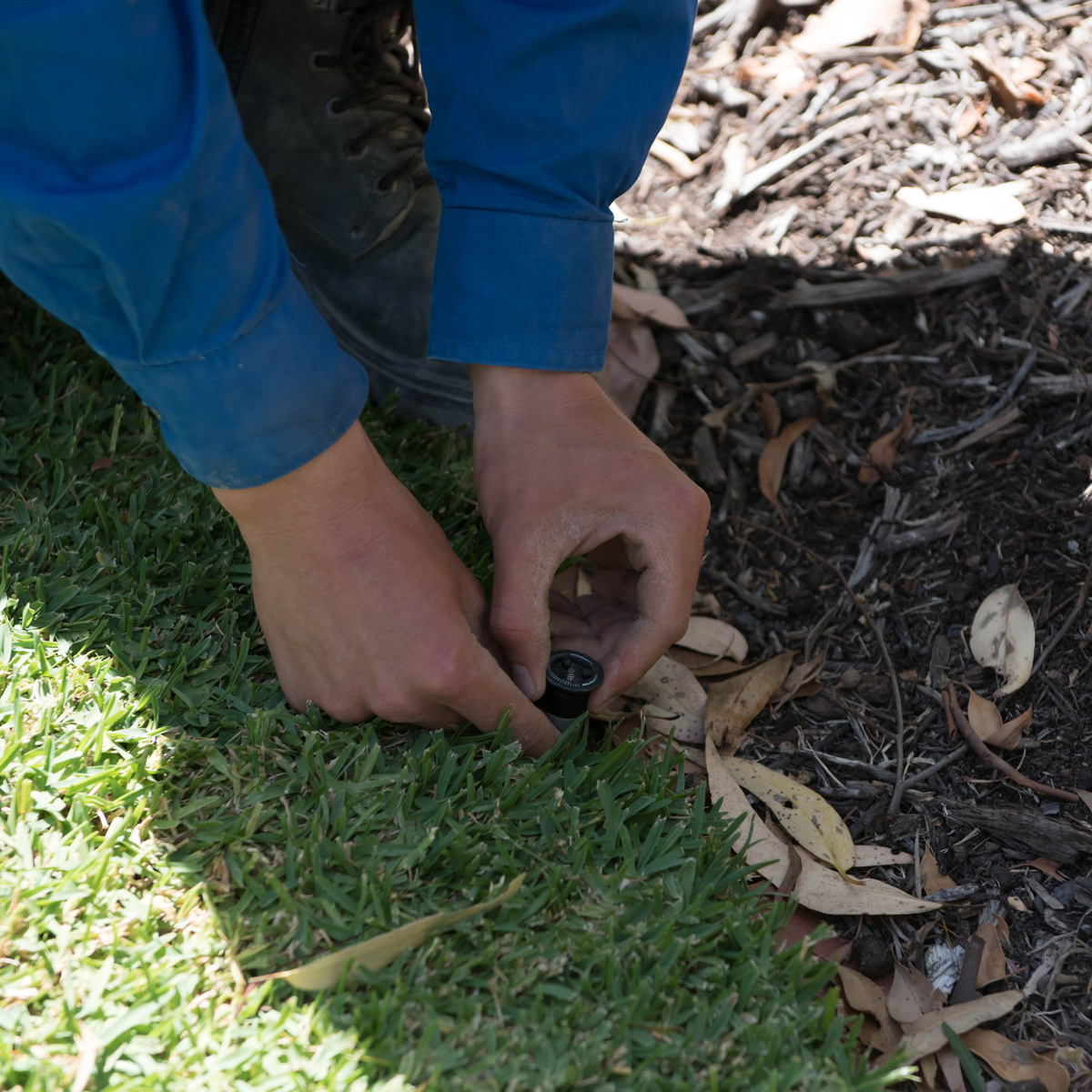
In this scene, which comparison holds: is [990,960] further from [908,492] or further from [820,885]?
[908,492]

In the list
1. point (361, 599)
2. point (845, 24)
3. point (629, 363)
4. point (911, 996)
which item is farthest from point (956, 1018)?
point (845, 24)

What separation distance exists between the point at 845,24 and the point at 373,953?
9.82 feet

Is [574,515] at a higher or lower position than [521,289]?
lower

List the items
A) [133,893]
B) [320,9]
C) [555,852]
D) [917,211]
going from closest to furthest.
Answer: [133,893], [555,852], [320,9], [917,211]

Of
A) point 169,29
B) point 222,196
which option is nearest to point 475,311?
point 222,196

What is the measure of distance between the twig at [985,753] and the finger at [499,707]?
0.77 meters

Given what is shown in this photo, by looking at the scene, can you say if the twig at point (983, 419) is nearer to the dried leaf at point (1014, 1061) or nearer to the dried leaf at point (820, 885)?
the dried leaf at point (820, 885)

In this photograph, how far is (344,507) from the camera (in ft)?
5.14

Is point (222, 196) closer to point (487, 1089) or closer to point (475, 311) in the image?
point (475, 311)

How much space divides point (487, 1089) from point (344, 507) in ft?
2.68

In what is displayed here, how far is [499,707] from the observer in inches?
63.6

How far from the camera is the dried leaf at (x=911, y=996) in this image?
60.4 inches

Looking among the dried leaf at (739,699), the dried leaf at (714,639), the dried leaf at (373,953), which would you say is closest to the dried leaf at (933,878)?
the dried leaf at (739,699)

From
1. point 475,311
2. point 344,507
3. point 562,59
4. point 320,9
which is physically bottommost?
point 344,507
